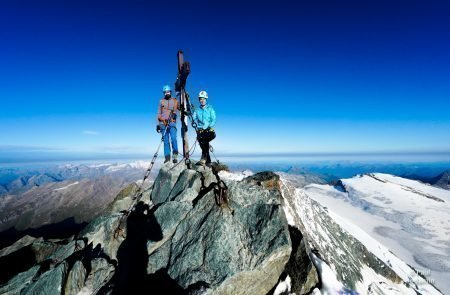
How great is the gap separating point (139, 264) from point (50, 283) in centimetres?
349

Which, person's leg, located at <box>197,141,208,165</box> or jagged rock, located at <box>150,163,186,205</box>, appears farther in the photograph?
person's leg, located at <box>197,141,208,165</box>

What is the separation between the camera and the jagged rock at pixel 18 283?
34.5ft

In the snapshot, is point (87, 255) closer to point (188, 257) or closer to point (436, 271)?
point (188, 257)

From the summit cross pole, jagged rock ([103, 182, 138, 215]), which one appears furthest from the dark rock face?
the summit cross pole

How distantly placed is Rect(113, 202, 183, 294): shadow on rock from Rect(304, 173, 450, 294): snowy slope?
12.1 metres

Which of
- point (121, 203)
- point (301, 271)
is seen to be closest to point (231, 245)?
point (301, 271)

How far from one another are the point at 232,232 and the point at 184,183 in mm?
6195

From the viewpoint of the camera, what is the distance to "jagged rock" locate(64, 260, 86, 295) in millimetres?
10164

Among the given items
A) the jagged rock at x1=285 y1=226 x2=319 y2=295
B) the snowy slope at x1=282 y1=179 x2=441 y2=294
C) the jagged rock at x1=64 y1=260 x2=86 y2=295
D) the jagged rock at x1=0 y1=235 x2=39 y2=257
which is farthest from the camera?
the jagged rock at x1=0 y1=235 x2=39 y2=257

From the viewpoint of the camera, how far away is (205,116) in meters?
16.5

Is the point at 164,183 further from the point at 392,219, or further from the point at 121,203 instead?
the point at 392,219

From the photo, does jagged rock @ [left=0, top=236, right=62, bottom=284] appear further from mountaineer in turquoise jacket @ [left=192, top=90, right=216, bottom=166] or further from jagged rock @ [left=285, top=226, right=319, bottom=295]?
jagged rock @ [left=285, top=226, right=319, bottom=295]

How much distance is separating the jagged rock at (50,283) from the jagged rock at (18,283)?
1.71 feet

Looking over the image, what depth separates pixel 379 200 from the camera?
40.5 m
